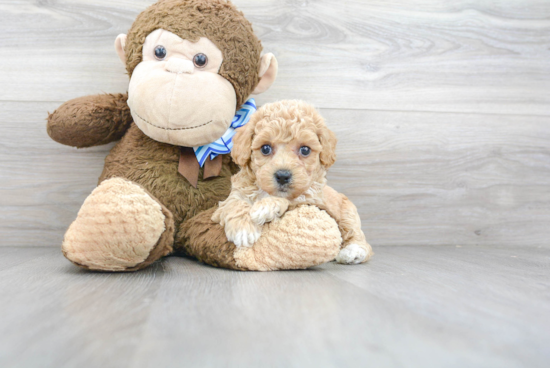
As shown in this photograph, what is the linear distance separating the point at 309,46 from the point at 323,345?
3.31ft

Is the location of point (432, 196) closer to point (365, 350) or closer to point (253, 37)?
point (253, 37)

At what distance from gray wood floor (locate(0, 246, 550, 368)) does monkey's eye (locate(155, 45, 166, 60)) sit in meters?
0.47

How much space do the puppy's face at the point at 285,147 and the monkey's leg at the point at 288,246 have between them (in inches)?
2.5

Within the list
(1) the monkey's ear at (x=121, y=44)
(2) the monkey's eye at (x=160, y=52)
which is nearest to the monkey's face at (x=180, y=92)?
(2) the monkey's eye at (x=160, y=52)

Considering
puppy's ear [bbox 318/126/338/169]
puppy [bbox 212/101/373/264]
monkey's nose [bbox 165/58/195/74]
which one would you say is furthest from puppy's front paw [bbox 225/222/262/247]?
monkey's nose [bbox 165/58/195/74]

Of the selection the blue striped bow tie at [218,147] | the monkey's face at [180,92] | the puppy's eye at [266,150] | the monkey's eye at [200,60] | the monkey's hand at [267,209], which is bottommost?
the monkey's hand at [267,209]

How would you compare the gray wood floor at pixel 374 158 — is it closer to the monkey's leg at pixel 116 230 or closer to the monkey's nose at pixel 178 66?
the monkey's leg at pixel 116 230

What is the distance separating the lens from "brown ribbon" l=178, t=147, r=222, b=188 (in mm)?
1048

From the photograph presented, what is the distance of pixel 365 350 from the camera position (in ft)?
1.51

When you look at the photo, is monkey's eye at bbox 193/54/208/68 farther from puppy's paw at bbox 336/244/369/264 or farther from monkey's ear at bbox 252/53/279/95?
puppy's paw at bbox 336/244/369/264

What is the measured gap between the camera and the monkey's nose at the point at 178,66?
3.06ft

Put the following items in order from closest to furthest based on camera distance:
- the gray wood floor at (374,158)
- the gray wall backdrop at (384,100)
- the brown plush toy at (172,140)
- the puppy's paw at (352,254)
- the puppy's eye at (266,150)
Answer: the gray wood floor at (374,158) → the brown plush toy at (172,140) → the puppy's eye at (266,150) → the puppy's paw at (352,254) → the gray wall backdrop at (384,100)

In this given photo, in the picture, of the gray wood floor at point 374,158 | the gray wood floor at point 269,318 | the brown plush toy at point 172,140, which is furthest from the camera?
the brown plush toy at point 172,140

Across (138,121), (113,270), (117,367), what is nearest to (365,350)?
(117,367)
